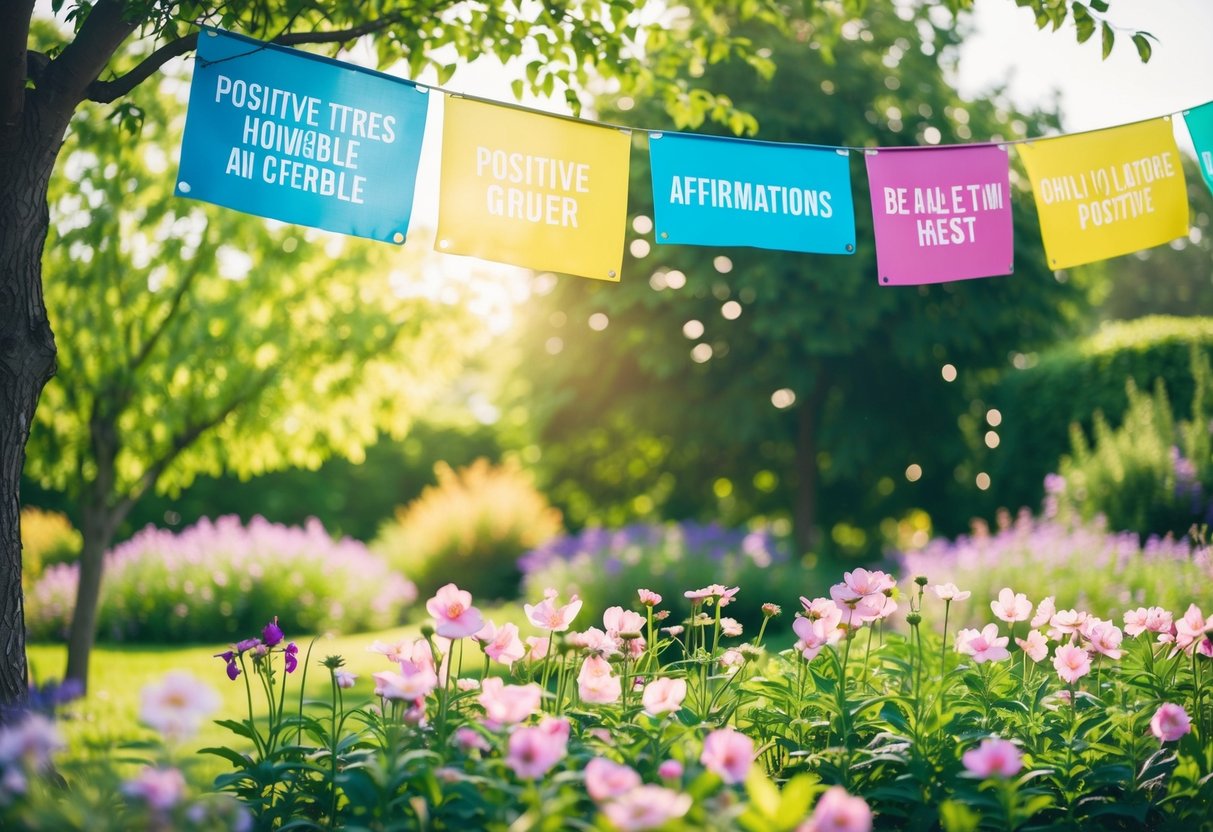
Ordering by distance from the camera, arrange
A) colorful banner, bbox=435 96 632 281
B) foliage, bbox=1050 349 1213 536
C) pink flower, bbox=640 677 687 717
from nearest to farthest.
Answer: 1. pink flower, bbox=640 677 687 717
2. colorful banner, bbox=435 96 632 281
3. foliage, bbox=1050 349 1213 536

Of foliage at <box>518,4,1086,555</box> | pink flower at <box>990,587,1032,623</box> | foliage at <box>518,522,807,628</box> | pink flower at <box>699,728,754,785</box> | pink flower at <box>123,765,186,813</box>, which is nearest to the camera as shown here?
pink flower at <box>123,765,186,813</box>

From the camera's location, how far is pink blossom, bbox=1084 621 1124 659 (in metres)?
2.95

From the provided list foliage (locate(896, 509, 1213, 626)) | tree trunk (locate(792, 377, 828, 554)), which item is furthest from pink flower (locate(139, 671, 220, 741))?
tree trunk (locate(792, 377, 828, 554))

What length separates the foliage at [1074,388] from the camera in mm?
9188

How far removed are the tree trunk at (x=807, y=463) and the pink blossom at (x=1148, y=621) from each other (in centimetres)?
830

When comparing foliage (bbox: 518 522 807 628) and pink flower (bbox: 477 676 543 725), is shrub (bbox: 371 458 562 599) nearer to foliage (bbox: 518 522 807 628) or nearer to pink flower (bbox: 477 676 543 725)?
foliage (bbox: 518 522 807 628)

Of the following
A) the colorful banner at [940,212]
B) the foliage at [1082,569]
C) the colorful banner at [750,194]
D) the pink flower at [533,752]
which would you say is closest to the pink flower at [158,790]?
the pink flower at [533,752]

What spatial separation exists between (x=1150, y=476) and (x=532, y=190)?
6.27 meters

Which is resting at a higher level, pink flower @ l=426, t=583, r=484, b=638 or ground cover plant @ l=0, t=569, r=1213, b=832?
pink flower @ l=426, t=583, r=484, b=638

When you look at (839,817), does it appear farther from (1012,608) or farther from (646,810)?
(1012,608)

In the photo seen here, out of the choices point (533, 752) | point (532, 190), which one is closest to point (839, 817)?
point (533, 752)

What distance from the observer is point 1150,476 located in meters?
7.52

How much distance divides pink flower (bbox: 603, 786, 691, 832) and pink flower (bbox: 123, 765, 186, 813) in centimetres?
75

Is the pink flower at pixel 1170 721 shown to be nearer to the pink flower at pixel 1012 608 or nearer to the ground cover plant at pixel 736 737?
the ground cover plant at pixel 736 737
